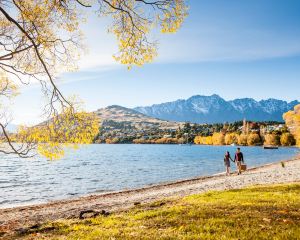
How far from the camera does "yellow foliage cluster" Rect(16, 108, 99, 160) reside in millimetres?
15516

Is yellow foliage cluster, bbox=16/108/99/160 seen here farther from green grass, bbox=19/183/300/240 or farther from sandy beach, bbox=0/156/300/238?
sandy beach, bbox=0/156/300/238

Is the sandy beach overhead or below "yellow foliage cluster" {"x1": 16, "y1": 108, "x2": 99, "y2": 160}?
below

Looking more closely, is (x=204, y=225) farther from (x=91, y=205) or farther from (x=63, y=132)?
(x=91, y=205)

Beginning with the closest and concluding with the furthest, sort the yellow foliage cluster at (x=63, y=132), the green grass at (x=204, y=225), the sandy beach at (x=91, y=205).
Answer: the green grass at (x=204, y=225), the yellow foliage cluster at (x=63, y=132), the sandy beach at (x=91, y=205)

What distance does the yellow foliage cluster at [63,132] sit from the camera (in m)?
15.5

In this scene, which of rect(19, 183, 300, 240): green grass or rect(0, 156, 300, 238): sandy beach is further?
rect(0, 156, 300, 238): sandy beach

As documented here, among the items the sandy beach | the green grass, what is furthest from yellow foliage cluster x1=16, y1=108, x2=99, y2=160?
the sandy beach

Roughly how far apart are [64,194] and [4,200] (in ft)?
28.8

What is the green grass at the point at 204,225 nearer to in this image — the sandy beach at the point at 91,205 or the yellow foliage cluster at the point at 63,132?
the yellow foliage cluster at the point at 63,132

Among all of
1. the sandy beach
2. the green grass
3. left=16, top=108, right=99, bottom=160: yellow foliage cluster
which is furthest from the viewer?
the sandy beach

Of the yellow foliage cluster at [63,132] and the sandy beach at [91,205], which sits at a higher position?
the yellow foliage cluster at [63,132]

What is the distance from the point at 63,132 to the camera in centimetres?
1569

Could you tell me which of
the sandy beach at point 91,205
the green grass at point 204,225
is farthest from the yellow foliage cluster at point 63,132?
the sandy beach at point 91,205

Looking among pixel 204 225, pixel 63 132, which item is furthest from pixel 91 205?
pixel 204 225
